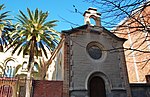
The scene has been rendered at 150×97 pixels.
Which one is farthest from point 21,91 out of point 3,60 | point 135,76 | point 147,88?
point 3,60

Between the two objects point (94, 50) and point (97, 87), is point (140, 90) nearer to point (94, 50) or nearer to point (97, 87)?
point (97, 87)

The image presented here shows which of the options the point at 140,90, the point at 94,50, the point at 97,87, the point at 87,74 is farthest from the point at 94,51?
the point at 140,90

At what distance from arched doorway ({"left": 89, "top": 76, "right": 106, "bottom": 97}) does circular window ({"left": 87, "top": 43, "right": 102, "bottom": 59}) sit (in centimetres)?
205

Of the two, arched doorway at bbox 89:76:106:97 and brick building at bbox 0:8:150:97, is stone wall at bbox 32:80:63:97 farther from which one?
arched doorway at bbox 89:76:106:97

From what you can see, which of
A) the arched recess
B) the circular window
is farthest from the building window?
the arched recess

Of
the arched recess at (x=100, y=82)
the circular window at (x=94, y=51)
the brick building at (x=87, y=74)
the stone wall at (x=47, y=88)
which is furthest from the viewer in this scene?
the circular window at (x=94, y=51)

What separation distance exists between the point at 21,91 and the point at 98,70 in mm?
6924

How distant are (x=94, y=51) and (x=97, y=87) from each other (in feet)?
11.3

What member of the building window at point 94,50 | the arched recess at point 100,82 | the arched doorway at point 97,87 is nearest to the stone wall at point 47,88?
the arched recess at point 100,82

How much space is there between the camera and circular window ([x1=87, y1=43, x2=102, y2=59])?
59.1 feet

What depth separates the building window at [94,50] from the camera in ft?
59.1

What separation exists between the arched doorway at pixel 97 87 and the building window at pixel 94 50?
2.05 m

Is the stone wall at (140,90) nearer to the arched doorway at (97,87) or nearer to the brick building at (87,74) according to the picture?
the brick building at (87,74)

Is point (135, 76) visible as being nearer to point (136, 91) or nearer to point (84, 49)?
point (136, 91)
